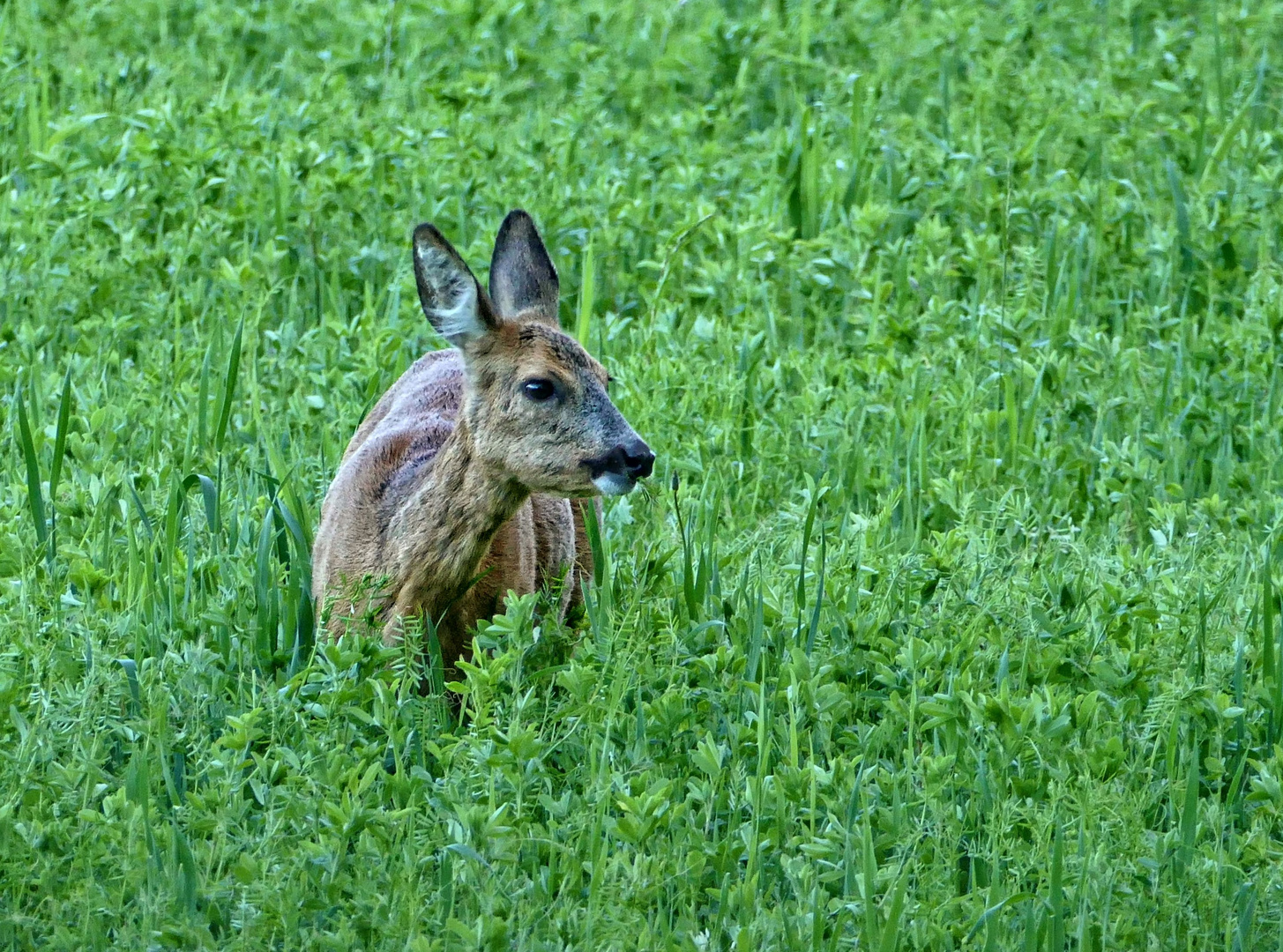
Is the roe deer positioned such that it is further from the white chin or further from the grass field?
the grass field

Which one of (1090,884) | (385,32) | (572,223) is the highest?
(385,32)

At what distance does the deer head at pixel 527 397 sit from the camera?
15.7ft

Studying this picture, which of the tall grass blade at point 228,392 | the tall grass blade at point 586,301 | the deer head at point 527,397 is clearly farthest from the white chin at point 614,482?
the tall grass blade at point 586,301

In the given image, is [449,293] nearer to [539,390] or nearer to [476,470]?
[539,390]

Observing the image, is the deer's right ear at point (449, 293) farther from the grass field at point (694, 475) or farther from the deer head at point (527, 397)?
the grass field at point (694, 475)

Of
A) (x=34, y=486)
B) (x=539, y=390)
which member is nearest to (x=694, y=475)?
(x=539, y=390)

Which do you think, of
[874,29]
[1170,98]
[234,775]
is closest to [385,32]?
[874,29]

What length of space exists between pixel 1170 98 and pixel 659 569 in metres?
5.05

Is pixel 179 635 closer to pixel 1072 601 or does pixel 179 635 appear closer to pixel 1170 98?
pixel 1072 601

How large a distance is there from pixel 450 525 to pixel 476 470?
16cm

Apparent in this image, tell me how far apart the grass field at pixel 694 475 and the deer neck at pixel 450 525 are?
274 millimetres

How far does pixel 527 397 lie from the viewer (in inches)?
191

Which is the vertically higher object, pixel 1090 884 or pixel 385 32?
pixel 385 32

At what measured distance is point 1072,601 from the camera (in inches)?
205
